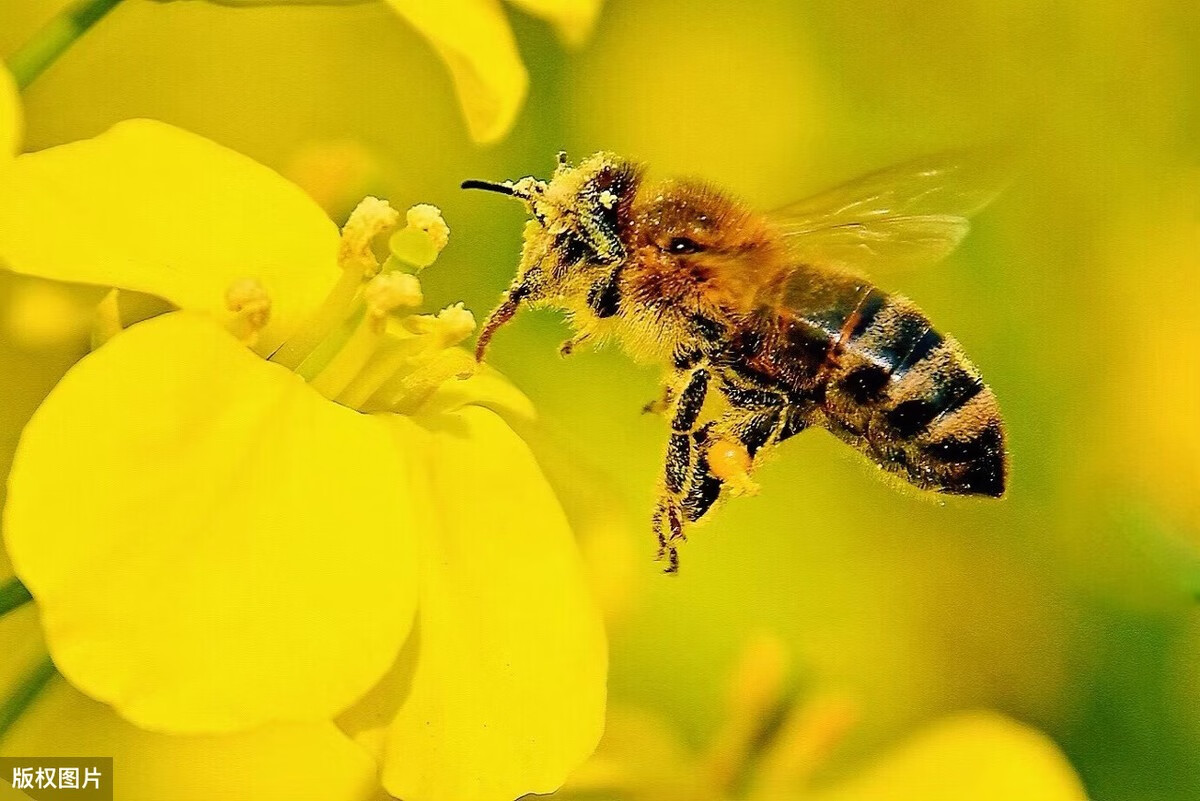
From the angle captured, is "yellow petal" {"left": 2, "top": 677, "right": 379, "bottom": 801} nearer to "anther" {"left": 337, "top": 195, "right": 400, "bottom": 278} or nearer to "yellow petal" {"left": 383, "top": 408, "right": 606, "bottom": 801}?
"yellow petal" {"left": 383, "top": 408, "right": 606, "bottom": 801}

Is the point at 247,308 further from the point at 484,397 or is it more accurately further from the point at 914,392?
the point at 914,392

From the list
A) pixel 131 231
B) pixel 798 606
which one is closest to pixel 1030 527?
pixel 798 606

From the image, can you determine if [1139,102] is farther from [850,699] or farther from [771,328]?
[771,328]

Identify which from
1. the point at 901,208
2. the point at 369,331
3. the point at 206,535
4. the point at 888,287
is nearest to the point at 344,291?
the point at 369,331

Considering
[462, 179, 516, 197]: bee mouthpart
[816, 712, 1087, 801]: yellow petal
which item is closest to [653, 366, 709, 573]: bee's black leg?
[462, 179, 516, 197]: bee mouthpart

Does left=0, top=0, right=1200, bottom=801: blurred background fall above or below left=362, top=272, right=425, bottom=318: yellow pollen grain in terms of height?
below

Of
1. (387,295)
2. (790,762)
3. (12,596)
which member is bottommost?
(790,762)

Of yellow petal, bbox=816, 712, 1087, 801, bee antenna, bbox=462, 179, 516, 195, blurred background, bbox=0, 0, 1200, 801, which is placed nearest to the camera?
bee antenna, bbox=462, 179, 516, 195
